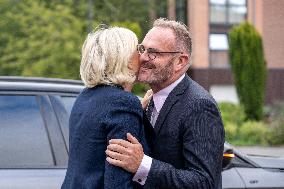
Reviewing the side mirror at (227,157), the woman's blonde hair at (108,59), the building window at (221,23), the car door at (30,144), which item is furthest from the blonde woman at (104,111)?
the building window at (221,23)

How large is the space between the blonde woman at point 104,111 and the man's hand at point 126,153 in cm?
2

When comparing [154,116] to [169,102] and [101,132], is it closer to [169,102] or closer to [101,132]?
[169,102]

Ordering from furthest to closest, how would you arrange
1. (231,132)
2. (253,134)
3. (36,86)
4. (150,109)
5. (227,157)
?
(253,134)
(231,132)
(227,157)
(36,86)
(150,109)

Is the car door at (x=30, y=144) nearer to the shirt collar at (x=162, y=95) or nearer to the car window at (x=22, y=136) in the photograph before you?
the car window at (x=22, y=136)

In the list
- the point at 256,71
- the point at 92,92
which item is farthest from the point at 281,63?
the point at 92,92

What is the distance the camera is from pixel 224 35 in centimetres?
3316

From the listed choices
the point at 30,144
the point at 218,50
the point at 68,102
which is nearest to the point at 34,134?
the point at 30,144

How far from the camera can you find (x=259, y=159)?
4.70m

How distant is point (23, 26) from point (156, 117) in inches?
629

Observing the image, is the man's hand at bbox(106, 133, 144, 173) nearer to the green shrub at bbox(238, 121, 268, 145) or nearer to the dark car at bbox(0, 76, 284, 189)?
the dark car at bbox(0, 76, 284, 189)

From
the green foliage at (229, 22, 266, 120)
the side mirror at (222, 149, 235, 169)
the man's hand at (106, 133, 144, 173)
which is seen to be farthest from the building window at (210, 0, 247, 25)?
the man's hand at (106, 133, 144, 173)

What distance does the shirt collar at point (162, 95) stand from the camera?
9.51ft

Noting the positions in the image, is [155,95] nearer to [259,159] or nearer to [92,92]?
[92,92]

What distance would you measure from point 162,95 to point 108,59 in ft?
1.13
